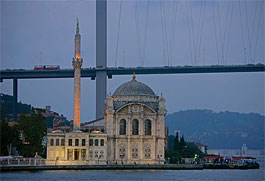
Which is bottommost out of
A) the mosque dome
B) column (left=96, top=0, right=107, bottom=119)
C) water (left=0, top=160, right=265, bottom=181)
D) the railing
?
water (left=0, top=160, right=265, bottom=181)

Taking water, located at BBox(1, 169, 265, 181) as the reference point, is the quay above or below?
above

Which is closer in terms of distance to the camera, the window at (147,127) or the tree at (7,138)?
the tree at (7,138)

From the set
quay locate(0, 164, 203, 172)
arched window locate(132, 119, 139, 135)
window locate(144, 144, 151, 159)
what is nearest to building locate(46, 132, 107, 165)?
quay locate(0, 164, 203, 172)

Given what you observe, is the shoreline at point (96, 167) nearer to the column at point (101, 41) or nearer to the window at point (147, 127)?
the window at point (147, 127)

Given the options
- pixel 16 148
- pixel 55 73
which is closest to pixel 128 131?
pixel 16 148

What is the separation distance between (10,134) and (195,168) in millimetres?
18491

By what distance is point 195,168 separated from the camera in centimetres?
7550

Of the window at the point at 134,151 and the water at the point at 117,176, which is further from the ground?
the window at the point at 134,151

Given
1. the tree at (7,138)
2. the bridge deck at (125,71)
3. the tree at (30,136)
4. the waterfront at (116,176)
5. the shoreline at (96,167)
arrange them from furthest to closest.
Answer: the bridge deck at (125,71) → the tree at (30,136) → the tree at (7,138) → the shoreline at (96,167) → the waterfront at (116,176)

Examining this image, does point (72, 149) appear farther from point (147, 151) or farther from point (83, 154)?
point (147, 151)

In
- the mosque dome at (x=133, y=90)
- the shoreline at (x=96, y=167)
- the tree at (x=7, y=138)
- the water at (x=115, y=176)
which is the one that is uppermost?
the mosque dome at (x=133, y=90)

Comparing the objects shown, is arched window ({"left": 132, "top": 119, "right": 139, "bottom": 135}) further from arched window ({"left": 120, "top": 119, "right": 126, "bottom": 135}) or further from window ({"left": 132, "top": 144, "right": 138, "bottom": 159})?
window ({"left": 132, "top": 144, "right": 138, "bottom": 159})

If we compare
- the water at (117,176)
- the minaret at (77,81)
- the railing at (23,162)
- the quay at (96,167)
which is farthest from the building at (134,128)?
the railing at (23,162)

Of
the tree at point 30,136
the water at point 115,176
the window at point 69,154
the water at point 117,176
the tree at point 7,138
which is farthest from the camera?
the tree at point 30,136
